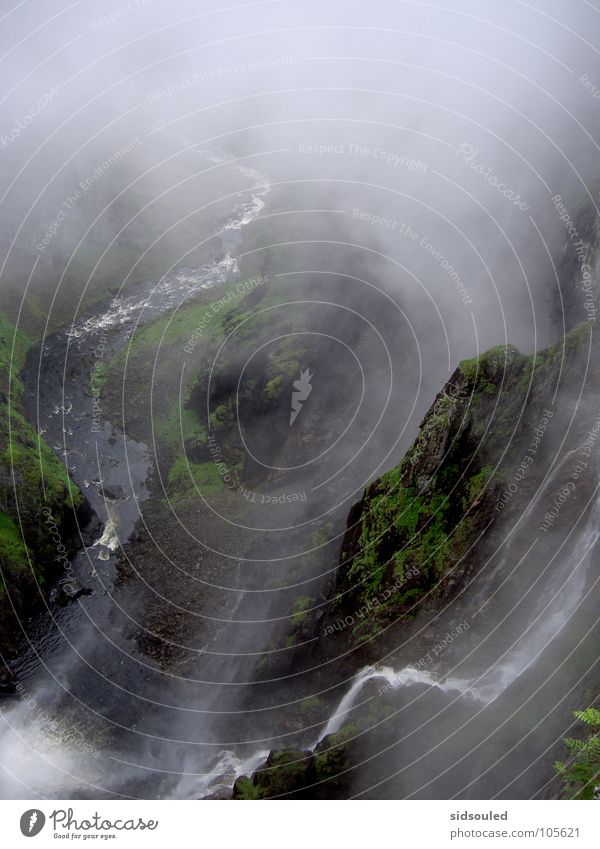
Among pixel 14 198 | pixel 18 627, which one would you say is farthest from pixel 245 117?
pixel 18 627

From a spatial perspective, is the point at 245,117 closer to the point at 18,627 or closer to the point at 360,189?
the point at 360,189

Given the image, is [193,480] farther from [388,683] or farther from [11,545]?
[388,683]

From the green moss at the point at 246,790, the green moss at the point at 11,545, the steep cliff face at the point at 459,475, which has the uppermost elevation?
the green moss at the point at 11,545

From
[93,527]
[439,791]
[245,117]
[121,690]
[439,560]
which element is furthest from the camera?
[245,117]

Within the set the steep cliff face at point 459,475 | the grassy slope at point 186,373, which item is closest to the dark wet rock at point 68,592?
the grassy slope at point 186,373

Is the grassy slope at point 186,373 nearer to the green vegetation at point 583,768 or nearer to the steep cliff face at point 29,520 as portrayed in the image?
the steep cliff face at point 29,520

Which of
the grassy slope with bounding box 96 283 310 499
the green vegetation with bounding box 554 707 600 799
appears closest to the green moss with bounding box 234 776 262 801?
the green vegetation with bounding box 554 707 600 799
